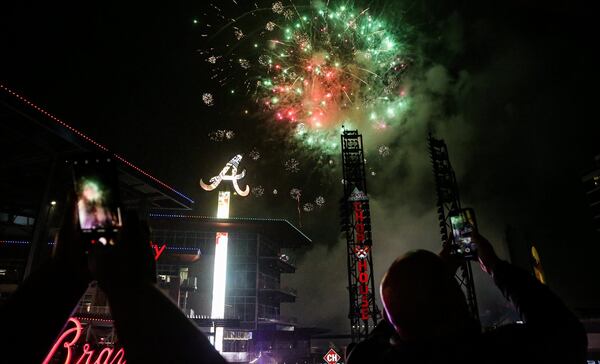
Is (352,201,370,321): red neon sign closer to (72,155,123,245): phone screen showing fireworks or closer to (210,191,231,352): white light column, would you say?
(72,155,123,245): phone screen showing fireworks

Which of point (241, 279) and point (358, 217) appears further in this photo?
point (241, 279)

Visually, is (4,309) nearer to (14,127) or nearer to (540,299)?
(540,299)

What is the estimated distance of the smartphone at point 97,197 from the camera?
142cm

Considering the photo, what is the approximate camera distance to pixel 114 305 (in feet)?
3.85

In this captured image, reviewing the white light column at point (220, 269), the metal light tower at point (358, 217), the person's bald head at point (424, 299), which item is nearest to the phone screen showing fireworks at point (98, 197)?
the person's bald head at point (424, 299)

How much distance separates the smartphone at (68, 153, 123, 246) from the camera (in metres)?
1.42

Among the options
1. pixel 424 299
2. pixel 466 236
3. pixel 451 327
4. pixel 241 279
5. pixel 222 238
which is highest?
pixel 222 238

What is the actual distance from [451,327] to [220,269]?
54.4m

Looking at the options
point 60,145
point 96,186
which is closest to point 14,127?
point 60,145

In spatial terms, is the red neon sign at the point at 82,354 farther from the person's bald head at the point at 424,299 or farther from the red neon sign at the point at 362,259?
the red neon sign at the point at 362,259

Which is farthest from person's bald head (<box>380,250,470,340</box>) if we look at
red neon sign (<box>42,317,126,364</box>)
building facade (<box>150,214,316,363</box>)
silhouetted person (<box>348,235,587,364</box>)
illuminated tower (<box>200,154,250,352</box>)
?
illuminated tower (<box>200,154,250,352</box>)

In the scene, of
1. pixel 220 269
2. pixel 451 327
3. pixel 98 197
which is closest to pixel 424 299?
pixel 451 327

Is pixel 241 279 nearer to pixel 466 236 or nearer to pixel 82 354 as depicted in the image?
pixel 82 354

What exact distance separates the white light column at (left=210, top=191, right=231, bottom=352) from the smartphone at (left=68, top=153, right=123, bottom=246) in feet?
167
